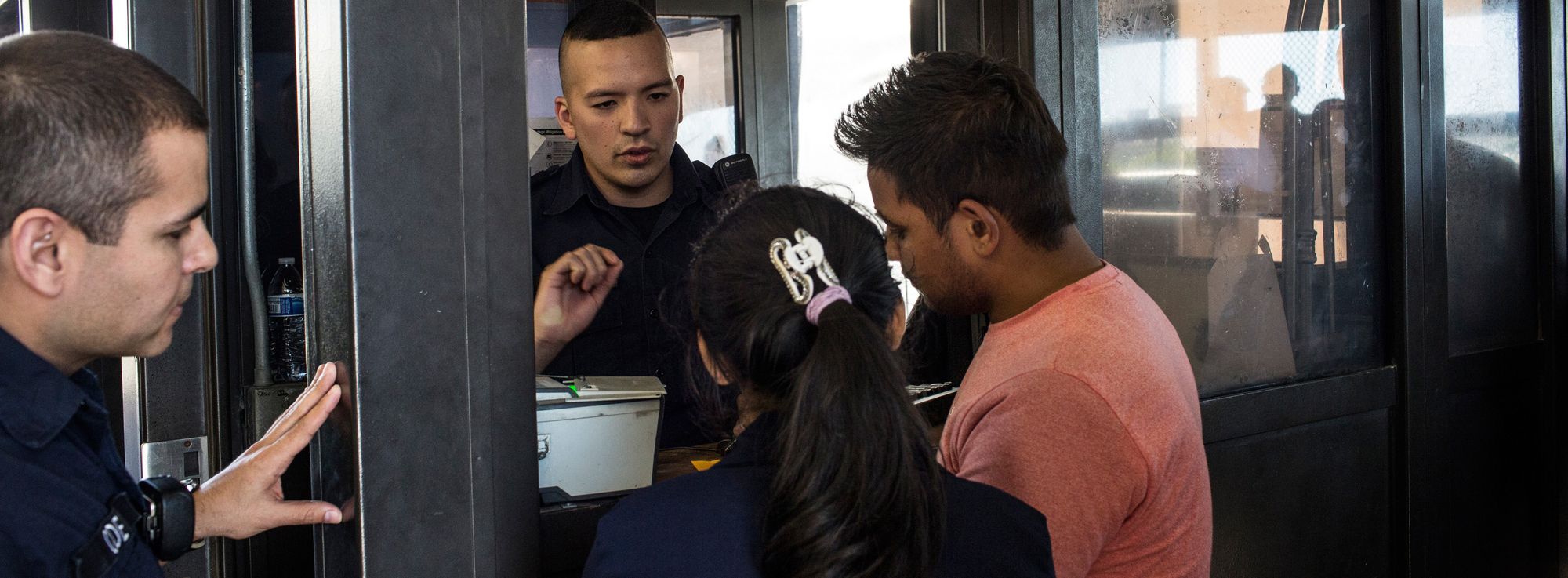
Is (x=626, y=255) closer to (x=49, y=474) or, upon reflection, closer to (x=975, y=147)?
→ (x=975, y=147)

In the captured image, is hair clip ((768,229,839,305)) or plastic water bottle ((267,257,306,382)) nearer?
hair clip ((768,229,839,305))

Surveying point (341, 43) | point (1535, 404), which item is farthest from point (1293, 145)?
point (341, 43)

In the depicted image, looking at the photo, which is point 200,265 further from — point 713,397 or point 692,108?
point 692,108

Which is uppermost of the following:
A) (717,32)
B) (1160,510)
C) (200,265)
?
(717,32)

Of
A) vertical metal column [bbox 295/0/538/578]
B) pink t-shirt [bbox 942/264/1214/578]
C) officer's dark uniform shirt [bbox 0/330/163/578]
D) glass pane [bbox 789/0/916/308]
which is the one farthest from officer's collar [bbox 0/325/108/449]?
glass pane [bbox 789/0/916/308]

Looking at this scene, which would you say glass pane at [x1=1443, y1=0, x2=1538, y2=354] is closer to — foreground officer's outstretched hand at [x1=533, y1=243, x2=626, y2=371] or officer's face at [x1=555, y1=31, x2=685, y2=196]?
officer's face at [x1=555, y1=31, x2=685, y2=196]

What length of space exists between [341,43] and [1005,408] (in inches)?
31.5

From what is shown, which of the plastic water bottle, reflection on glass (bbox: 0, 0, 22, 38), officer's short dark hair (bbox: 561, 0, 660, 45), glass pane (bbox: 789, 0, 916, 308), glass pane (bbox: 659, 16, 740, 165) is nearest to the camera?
the plastic water bottle

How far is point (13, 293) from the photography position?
1026mm

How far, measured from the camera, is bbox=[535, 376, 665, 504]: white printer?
1.48 meters

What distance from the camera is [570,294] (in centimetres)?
184

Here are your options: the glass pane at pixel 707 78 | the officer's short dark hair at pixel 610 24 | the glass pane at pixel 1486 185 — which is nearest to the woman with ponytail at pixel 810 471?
the officer's short dark hair at pixel 610 24

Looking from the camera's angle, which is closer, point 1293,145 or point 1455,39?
point 1293,145

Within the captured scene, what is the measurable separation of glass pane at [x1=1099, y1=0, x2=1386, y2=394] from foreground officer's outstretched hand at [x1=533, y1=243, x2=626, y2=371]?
1.23 meters
